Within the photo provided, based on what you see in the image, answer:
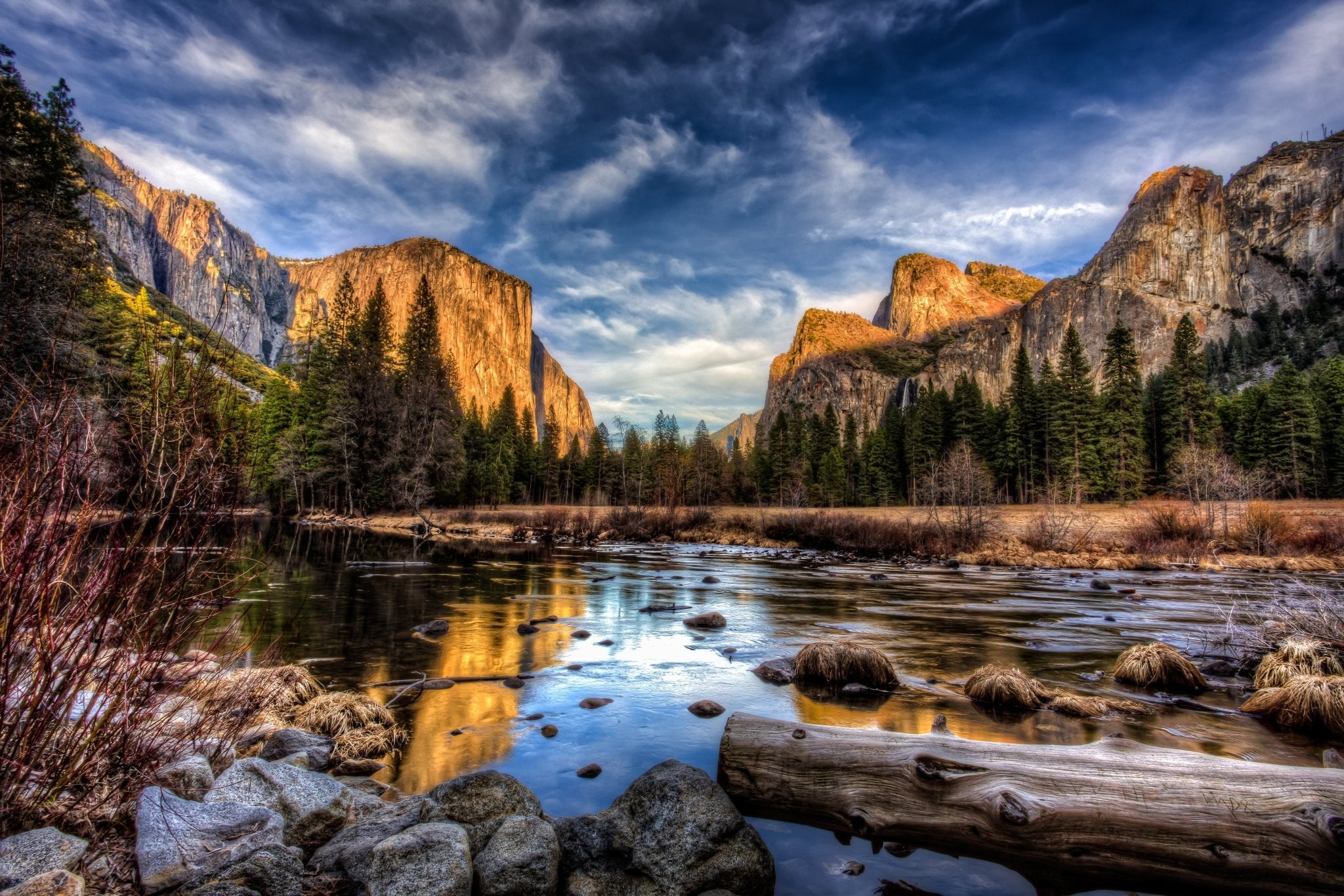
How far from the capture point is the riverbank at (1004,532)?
28938 mm

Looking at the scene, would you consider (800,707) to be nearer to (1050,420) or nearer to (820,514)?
(820,514)

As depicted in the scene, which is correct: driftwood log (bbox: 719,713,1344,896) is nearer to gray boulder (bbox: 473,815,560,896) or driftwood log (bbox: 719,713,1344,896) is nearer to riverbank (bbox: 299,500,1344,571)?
gray boulder (bbox: 473,815,560,896)

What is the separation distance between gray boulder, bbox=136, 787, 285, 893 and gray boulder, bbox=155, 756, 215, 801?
1.00 feet

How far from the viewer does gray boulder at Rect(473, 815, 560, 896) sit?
150 inches

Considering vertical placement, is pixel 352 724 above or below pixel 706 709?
above

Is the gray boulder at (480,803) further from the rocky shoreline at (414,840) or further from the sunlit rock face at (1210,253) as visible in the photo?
the sunlit rock face at (1210,253)

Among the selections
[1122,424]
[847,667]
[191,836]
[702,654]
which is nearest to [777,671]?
[847,667]

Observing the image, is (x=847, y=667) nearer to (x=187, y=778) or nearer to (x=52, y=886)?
(x=187, y=778)

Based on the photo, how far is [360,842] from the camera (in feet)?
13.3

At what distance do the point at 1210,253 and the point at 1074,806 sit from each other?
228031 millimetres

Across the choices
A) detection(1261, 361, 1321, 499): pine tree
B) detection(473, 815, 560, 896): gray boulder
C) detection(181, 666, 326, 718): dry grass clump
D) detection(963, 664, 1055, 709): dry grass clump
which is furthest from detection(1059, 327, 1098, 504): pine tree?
→ detection(473, 815, 560, 896): gray boulder

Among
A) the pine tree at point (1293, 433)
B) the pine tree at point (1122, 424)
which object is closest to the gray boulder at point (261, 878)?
the pine tree at point (1122, 424)

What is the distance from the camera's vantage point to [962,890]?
4.41 meters

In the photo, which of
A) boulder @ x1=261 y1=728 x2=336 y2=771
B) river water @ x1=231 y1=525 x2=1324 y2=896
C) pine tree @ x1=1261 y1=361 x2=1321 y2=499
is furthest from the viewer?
Result: pine tree @ x1=1261 y1=361 x2=1321 y2=499
